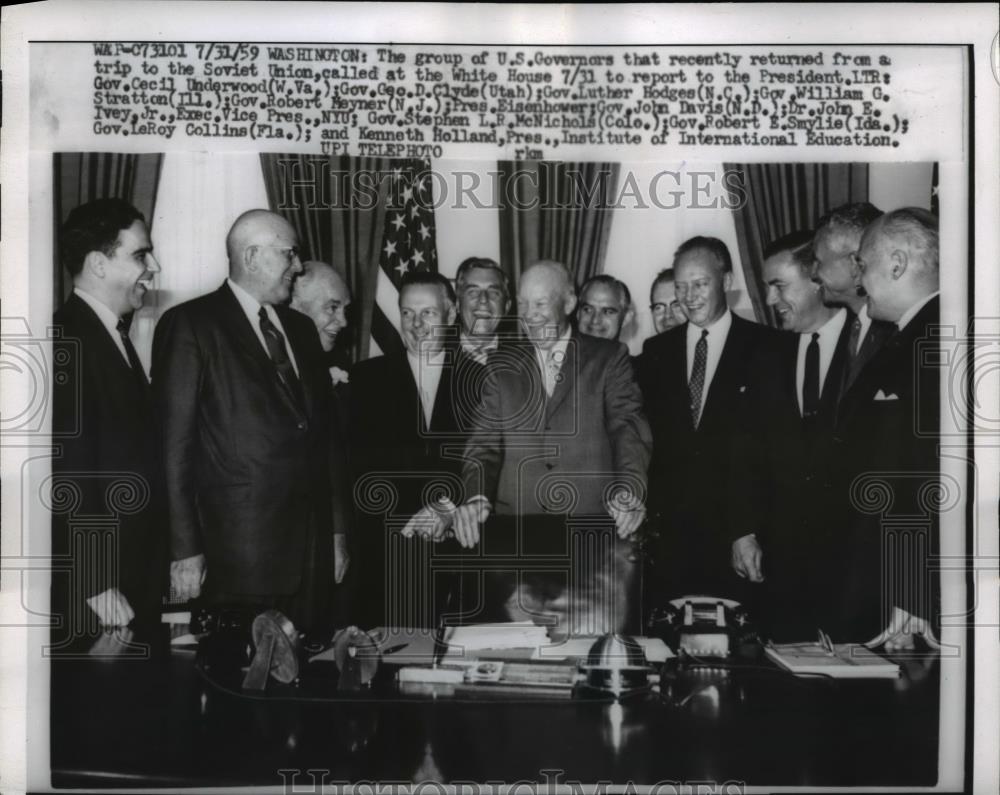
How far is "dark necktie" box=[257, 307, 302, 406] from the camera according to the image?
4.04m

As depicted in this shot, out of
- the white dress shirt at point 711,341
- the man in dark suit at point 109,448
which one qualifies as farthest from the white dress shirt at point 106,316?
the white dress shirt at point 711,341

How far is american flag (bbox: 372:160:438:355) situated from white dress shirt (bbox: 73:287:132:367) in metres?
1.02

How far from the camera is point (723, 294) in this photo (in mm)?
4066

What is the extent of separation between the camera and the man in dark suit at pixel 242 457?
13.2 ft

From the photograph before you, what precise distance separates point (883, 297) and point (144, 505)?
311 centimetres

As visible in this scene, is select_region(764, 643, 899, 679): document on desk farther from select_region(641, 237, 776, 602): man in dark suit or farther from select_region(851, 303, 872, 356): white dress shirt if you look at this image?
select_region(851, 303, 872, 356): white dress shirt

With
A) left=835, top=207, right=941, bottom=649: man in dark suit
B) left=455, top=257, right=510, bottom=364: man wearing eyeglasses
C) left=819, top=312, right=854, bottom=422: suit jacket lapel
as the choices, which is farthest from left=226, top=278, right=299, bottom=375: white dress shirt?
left=835, top=207, right=941, bottom=649: man in dark suit

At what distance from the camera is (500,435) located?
13.3 feet

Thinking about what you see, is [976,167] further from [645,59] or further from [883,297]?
[645,59]

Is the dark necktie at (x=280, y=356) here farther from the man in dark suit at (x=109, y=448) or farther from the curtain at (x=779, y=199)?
the curtain at (x=779, y=199)

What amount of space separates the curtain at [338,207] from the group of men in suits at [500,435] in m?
0.07

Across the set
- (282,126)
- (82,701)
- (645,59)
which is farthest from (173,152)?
(82,701)

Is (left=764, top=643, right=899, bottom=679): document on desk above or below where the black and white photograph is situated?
below

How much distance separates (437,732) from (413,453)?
1.12m
